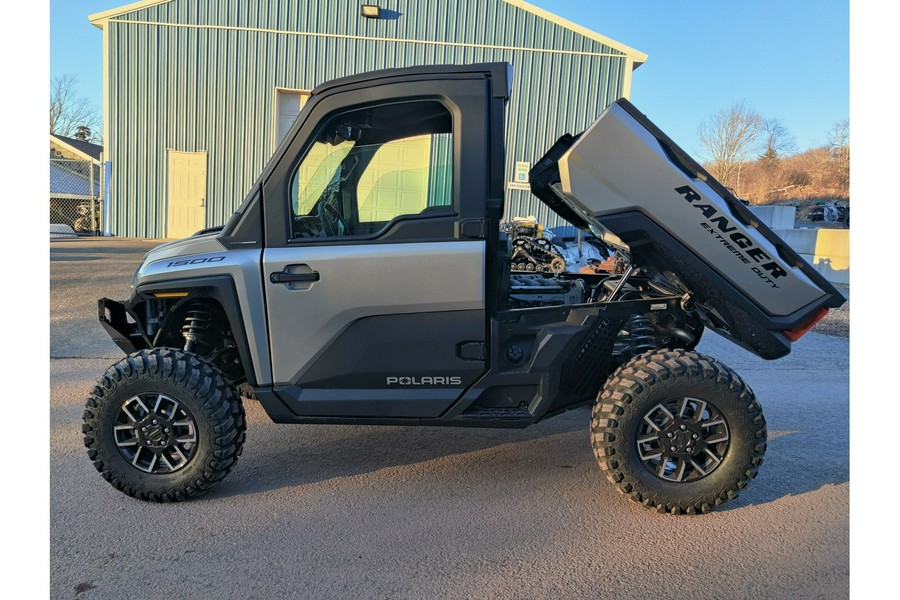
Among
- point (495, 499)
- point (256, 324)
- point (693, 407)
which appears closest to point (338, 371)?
point (256, 324)

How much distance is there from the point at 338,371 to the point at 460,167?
1.29 meters

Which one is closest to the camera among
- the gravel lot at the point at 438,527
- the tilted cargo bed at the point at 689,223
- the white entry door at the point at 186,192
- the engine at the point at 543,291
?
the gravel lot at the point at 438,527

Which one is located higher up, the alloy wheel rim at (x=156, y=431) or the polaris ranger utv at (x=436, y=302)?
the polaris ranger utv at (x=436, y=302)

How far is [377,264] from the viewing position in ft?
10.4

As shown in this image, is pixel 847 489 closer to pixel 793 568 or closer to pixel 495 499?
pixel 793 568

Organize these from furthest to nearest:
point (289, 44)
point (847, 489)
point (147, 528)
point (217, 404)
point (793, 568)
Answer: point (289, 44) → point (847, 489) → point (217, 404) → point (147, 528) → point (793, 568)

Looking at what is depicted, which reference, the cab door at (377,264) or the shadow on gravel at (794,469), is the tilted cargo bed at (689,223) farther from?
the shadow on gravel at (794,469)

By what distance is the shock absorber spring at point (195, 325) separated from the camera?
354 cm

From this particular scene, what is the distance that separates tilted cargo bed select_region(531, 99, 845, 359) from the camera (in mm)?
3148

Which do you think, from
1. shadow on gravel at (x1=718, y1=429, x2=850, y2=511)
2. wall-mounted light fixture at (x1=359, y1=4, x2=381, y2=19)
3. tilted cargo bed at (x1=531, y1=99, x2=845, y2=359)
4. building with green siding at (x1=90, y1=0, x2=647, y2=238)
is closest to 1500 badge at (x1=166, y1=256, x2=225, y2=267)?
tilted cargo bed at (x1=531, y1=99, x2=845, y2=359)

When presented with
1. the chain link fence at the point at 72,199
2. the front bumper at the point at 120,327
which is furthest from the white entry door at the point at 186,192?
the front bumper at the point at 120,327

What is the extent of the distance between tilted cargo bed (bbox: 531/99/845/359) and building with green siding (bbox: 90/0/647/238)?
13.1 metres

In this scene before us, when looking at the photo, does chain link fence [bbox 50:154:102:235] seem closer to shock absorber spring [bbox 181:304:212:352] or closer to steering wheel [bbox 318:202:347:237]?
shock absorber spring [bbox 181:304:212:352]

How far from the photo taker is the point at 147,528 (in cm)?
304
